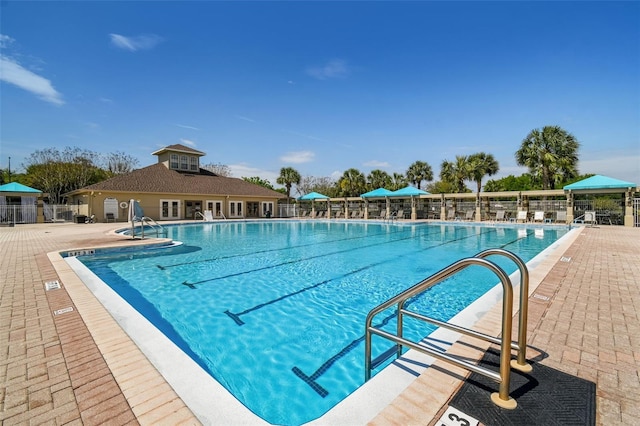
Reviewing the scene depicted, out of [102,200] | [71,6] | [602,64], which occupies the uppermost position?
[71,6]

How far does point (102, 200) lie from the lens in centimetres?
2392

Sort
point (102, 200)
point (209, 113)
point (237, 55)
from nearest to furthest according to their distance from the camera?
point (237, 55)
point (209, 113)
point (102, 200)

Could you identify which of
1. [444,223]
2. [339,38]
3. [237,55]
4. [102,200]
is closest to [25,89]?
[102,200]

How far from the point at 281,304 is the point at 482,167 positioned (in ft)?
104

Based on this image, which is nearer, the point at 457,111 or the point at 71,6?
the point at 71,6

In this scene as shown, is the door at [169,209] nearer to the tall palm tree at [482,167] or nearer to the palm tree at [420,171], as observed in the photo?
the palm tree at [420,171]

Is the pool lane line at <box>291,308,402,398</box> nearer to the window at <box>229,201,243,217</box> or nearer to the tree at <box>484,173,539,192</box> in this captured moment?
the window at <box>229,201,243,217</box>

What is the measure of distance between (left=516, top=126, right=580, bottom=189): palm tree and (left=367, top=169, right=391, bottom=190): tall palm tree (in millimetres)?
16433

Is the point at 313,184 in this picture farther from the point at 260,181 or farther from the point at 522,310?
the point at 522,310

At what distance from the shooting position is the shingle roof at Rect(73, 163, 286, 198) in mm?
25064

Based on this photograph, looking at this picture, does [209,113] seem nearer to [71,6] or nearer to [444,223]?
[71,6]

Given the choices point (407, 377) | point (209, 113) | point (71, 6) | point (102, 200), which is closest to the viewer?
point (407, 377)

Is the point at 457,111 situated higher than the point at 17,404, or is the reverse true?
the point at 457,111

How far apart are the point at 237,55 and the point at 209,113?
7871 mm
